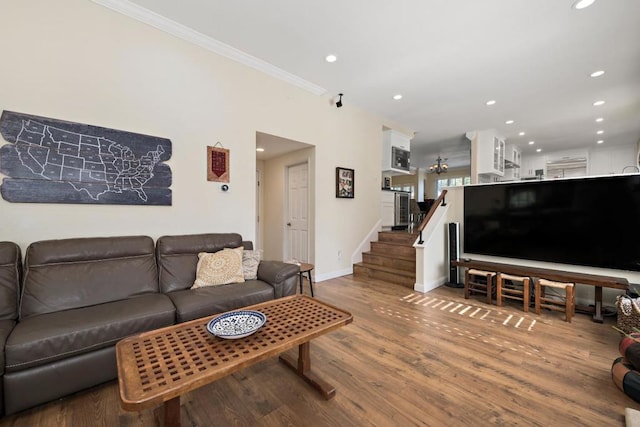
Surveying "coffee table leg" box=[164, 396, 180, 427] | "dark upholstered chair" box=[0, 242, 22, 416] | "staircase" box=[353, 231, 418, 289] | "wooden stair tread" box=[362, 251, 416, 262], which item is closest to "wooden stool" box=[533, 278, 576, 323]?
"staircase" box=[353, 231, 418, 289]

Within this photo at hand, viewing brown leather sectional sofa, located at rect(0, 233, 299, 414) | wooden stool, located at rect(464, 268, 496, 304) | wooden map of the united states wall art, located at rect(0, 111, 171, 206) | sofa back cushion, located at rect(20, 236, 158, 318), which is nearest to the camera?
brown leather sectional sofa, located at rect(0, 233, 299, 414)

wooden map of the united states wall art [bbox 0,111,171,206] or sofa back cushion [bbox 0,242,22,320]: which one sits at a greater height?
wooden map of the united states wall art [bbox 0,111,171,206]

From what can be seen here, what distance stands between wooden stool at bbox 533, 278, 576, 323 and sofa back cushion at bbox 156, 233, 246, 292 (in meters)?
3.65

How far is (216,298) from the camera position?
230cm

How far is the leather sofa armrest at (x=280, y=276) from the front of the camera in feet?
8.91

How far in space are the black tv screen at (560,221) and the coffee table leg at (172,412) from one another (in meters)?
4.02

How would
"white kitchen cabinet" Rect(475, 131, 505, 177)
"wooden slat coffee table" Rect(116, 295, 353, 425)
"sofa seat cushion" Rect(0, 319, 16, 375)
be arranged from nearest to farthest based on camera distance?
"wooden slat coffee table" Rect(116, 295, 353, 425), "sofa seat cushion" Rect(0, 319, 16, 375), "white kitchen cabinet" Rect(475, 131, 505, 177)

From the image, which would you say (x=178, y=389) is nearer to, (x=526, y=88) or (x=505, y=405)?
(x=505, y=405)

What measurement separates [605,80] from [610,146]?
5591mm

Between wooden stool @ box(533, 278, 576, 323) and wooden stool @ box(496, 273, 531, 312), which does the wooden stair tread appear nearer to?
wooden stool @ box(496, 273, 531, 312)

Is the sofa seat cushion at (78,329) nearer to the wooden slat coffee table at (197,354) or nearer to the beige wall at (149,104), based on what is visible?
the wooden slat coffee table at (197,354)

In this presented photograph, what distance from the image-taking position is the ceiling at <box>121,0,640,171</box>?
255cm

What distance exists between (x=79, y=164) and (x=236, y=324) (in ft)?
6.97

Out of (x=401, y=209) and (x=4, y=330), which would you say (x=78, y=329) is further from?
(x=401, y=209)
